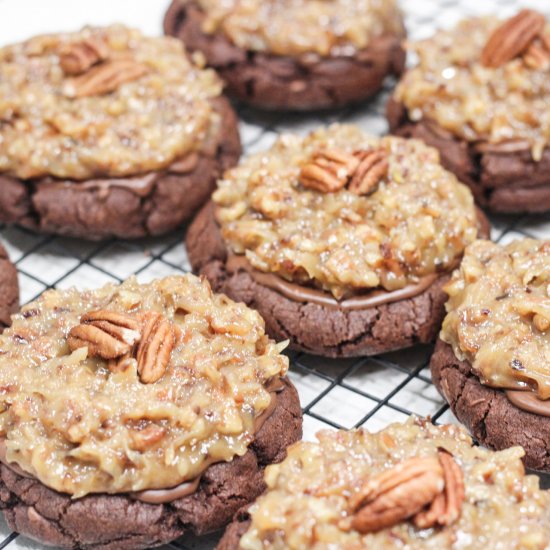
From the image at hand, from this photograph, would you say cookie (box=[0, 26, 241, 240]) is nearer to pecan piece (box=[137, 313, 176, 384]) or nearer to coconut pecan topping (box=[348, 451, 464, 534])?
pecan piece (box=[137, 313, 176, 384])

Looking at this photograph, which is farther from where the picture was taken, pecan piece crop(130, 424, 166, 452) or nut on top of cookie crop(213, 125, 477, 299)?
nut on top of cookie crop(213, 125, 477, 299)

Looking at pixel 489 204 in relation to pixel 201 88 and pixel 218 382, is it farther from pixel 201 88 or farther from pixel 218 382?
pixel 218 382

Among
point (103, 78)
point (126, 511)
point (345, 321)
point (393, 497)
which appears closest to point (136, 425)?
point (126, 511)

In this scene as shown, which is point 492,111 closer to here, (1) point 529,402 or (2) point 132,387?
(1) point 529,402

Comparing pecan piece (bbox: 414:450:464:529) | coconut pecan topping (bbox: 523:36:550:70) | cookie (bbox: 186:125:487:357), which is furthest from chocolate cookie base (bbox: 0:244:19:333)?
coconut pecan topping (bbox: 523:36:550:70)

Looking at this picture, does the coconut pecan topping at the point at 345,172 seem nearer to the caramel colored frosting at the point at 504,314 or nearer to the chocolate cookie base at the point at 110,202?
the caramel colored frosting at the point at 504,314

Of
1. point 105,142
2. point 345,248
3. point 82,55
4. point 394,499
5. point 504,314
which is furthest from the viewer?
point 82,55
